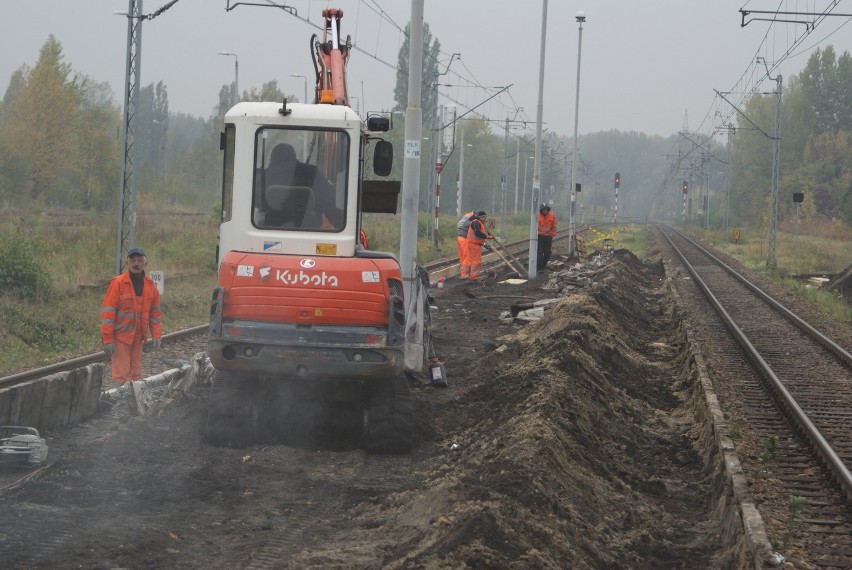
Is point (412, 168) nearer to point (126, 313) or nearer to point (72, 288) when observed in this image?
point (126, 313)

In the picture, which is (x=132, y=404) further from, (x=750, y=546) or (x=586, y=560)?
(x=750, y=546)

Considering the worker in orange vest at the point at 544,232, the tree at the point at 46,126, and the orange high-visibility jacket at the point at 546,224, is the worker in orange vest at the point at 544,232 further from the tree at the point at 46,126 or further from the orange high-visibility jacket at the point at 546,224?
the tree at the point at 46,126

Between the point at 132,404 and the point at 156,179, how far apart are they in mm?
52294

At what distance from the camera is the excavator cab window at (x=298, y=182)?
9328 mm

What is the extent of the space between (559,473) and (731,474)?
1.35 metres

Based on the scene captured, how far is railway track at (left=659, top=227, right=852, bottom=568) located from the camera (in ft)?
26.6

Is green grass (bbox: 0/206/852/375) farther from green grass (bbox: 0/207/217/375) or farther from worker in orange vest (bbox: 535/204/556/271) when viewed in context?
worker in orange vest (bbox: 535/204/556/271)

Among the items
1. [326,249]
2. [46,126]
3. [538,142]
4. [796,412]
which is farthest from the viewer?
[46,126]

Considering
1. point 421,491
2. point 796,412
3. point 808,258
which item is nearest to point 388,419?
point 421,491

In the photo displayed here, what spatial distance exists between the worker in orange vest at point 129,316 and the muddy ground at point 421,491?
0.58 metres

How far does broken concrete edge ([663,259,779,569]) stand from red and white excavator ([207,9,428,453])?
2.80 metres

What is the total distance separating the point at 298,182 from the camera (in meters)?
9.39

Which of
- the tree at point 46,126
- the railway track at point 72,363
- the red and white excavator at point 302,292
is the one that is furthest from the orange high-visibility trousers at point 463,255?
the tree at point 46,126

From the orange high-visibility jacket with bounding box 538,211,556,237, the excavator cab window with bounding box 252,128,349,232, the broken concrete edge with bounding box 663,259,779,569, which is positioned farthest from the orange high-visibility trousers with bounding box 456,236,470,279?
the excavator cab window with bounding box 252,128,349,232
